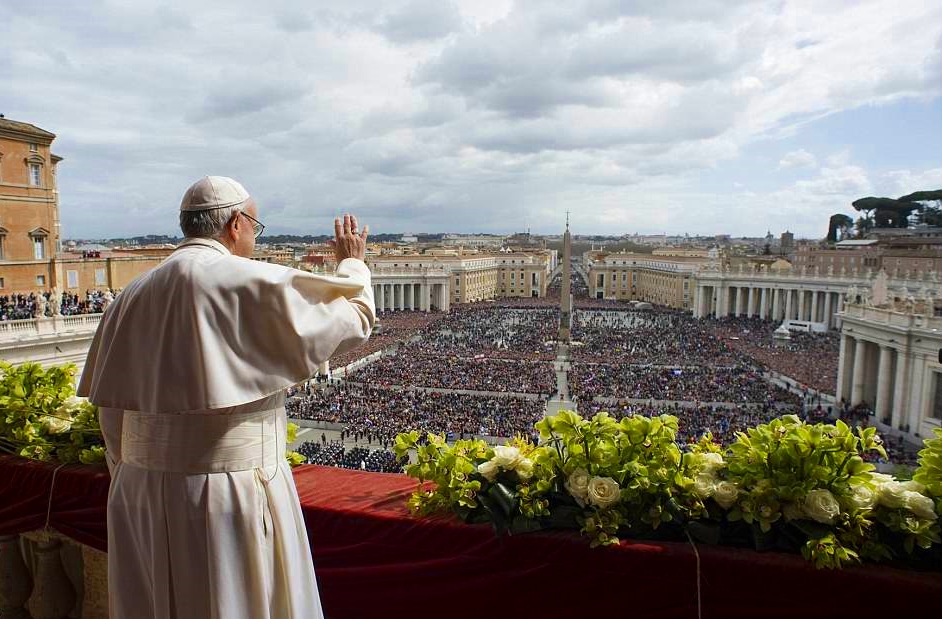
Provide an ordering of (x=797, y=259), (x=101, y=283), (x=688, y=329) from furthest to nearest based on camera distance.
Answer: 1. (x=797, y=259)
2. (x=688, y=329)
3. (x=101, y=283)

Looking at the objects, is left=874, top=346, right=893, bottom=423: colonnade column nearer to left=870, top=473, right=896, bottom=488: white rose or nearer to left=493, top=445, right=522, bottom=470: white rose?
left=870, top=473, right=896, bottom=488: white rose

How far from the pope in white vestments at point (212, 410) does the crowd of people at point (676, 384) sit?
24517 millimetres

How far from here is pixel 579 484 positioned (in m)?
2.62

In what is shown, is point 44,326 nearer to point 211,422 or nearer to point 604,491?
point 211,422

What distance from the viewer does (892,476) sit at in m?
2.73

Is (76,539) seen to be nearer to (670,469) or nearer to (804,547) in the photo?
(670,469)

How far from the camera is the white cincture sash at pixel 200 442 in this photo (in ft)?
7.06

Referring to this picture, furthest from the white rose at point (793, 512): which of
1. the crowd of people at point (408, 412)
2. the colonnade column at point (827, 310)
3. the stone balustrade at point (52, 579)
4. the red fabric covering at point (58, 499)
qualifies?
the colonnade column at point (827, 310)

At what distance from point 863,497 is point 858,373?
30.2 metres

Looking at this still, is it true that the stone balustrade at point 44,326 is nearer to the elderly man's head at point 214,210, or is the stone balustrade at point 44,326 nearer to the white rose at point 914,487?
the elderly man's head at point 214,210

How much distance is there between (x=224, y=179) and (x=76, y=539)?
257 cm

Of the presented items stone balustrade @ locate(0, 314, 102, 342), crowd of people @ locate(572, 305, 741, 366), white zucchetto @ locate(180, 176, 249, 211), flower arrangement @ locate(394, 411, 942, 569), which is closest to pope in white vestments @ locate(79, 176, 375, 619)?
white zucchetto @ locate(180, 176, 249, 211)

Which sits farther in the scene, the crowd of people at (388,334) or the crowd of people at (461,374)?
the crowd of people at (388,334)

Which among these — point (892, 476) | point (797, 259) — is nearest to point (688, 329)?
point (797, 259)
